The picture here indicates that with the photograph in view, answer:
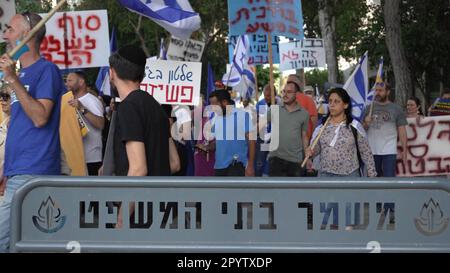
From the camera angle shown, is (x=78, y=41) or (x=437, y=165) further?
(x=437, y=165)

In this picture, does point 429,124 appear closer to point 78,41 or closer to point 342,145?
→ point 342,145

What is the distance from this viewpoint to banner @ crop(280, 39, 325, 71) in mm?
22500

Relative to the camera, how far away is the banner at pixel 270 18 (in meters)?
12.8

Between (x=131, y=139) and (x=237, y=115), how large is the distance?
681 cm

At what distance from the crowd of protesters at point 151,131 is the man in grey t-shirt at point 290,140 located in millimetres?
11

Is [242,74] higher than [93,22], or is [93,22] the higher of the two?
[93,22]

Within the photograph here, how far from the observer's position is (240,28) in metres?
13.0

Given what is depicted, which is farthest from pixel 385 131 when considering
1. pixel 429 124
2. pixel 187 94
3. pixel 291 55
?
pixel 291 55

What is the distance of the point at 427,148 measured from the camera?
458 inches

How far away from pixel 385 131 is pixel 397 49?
10.6m

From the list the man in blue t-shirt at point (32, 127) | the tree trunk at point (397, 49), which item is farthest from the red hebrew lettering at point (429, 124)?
the tree trunk at point (397, 49)

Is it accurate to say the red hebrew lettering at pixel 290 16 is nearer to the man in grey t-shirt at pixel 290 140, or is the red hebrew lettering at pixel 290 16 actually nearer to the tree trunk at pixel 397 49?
the man in grey t-shirt at pixel 290 140

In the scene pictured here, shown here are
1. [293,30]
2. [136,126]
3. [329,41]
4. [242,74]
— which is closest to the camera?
[136,126]

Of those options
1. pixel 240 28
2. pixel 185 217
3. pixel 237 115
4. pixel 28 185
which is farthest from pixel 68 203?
pixel 240 28
